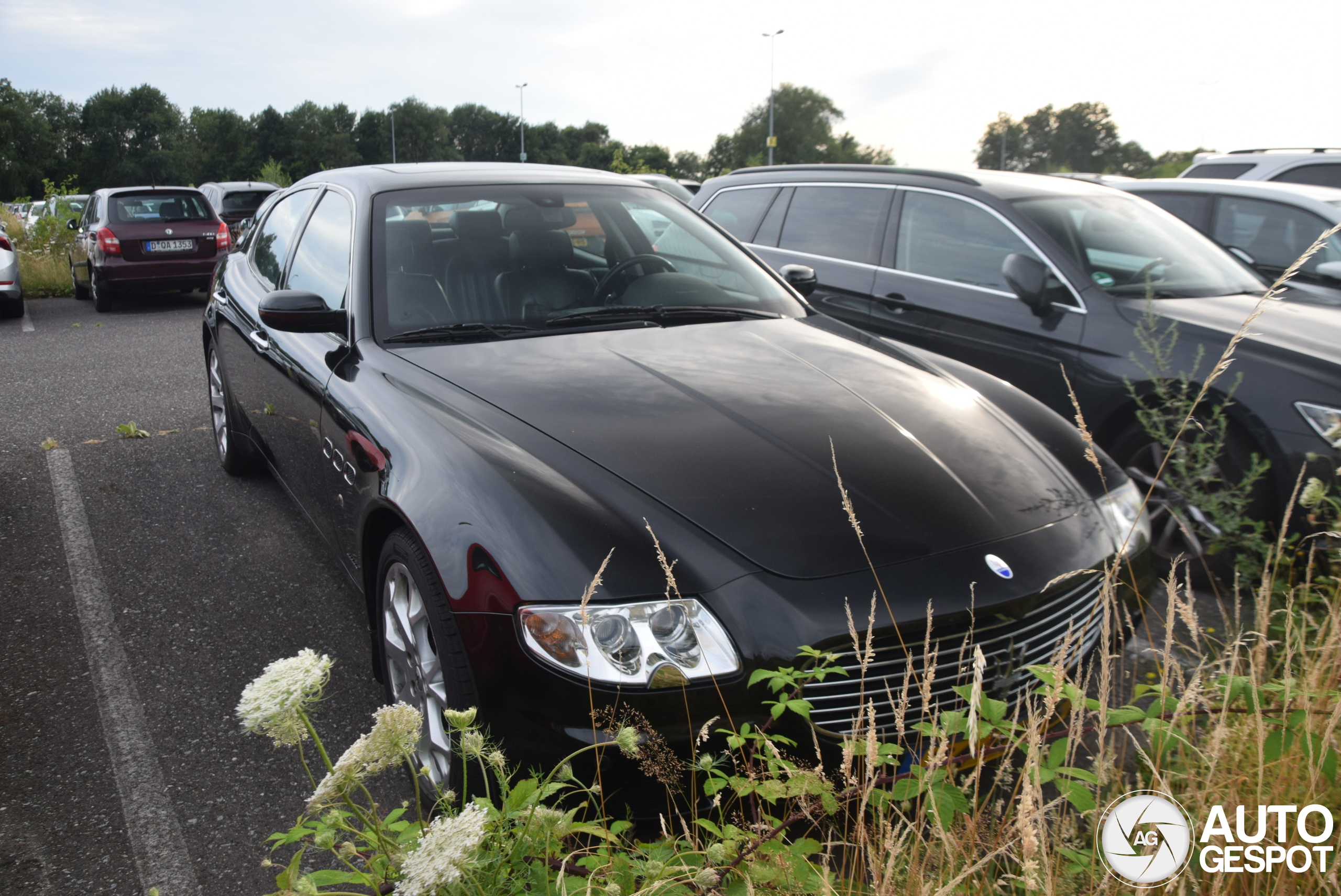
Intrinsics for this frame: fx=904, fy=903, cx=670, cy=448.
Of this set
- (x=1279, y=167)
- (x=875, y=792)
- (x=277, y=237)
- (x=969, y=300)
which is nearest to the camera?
(x=875, y=792)

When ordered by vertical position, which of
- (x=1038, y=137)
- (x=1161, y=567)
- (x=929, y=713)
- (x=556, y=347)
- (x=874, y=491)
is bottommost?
(x=1161, y=567)

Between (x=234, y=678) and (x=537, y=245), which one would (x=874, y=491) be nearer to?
(x=537, y=245)

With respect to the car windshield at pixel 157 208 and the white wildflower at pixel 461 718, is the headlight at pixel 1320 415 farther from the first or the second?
A: the car windshield at pixel 157 208

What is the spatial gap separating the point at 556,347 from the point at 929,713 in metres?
1.65

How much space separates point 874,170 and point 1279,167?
536 centimetres

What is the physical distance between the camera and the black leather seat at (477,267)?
10.2ft

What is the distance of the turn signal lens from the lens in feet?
5.99

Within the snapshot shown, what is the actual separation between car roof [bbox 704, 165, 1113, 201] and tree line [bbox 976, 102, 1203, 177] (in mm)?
98679

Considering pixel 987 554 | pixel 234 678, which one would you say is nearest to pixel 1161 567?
pixel 987 554

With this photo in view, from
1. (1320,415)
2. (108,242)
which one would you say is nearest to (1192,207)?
(1320,415)

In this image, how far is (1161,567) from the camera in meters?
3.67

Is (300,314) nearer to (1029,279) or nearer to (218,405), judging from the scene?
(218,405)

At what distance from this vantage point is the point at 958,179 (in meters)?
4.79

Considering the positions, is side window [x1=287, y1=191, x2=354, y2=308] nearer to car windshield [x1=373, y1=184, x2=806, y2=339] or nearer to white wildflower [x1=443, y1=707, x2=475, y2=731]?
car windshield [x1=373, y1=184, x2=806, y2=339]
